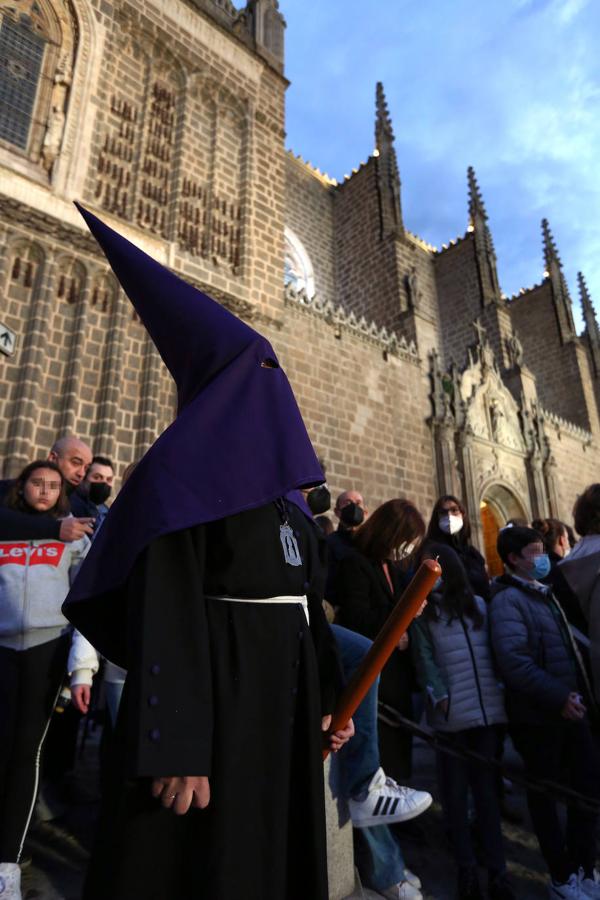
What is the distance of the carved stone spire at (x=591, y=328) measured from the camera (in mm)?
21359

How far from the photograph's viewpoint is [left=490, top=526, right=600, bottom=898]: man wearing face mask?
260 centimetres

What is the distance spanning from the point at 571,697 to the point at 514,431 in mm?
14089

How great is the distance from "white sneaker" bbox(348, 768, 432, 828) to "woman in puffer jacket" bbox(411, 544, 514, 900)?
20.2 inches

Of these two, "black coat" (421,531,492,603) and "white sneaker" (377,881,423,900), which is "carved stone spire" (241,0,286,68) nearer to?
"black coat" (421,531,492,603)

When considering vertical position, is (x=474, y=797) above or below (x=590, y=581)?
below

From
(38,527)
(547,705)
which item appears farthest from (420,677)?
(38,527)

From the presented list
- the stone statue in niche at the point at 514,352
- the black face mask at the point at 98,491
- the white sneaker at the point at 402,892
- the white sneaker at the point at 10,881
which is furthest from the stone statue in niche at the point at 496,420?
the white sneaker at the point at 10,881

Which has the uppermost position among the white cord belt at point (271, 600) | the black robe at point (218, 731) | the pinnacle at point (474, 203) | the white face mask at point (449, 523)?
the pinnacle at point (474, 203)

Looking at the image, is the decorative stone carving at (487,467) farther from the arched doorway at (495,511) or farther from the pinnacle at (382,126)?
the pinnacle at (382,126)

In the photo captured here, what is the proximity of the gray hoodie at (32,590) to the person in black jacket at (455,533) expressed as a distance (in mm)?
2209

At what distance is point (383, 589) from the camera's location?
3273 mm

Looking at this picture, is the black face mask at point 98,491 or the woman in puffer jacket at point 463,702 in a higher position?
the black face mask at point 98,491

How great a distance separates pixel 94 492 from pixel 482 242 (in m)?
19.6

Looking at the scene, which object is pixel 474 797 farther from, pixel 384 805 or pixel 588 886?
pixel 384 805
